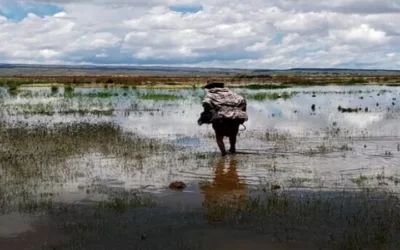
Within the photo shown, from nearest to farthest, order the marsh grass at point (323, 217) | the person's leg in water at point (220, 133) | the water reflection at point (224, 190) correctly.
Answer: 1. the marsh grass at point (323, 217)
2. the water reflection at point (224, 190)
3. the person's leg in water at point (220, 133)

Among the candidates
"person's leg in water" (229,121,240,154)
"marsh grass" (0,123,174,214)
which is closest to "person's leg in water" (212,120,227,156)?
"person's leg in water" (229,121,240,154)

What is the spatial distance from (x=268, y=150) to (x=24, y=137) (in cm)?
734

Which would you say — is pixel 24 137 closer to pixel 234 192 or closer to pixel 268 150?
pixel 268 150

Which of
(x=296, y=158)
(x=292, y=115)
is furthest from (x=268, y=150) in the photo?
(x=292, y=115)

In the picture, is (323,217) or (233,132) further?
(233,132)

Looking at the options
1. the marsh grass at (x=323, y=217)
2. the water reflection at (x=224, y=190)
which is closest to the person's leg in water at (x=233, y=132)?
the water reflection at (x=224, y=190)

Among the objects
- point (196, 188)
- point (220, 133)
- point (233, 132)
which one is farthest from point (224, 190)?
point (233, 132)

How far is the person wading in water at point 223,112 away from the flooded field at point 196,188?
0.66 meters

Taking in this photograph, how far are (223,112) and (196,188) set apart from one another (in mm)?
3778

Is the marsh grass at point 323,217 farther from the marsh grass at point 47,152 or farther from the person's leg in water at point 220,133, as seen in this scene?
the person's leg in water at point 220,133

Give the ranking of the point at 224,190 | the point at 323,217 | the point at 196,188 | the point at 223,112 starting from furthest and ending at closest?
1. the point at 223,112
2. the point at 196,188
3. the point at 224,190
4. the point at 323,217

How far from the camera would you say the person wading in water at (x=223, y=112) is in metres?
14.1

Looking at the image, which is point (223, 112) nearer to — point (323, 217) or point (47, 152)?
point (47, 152)

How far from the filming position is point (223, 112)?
46.3 ft
